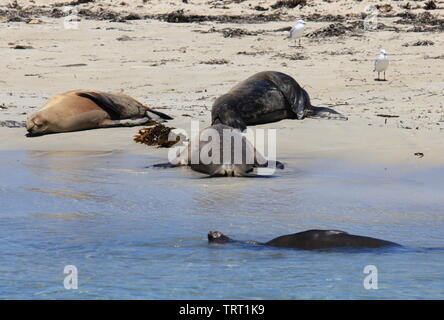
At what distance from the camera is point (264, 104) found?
35.8ft

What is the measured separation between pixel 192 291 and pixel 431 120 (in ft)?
19.9

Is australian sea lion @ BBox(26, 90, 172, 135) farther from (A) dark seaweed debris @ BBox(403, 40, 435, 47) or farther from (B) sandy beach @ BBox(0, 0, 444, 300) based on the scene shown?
(A) dark seaweed debris @ BBox(403, 40, 435, 47)

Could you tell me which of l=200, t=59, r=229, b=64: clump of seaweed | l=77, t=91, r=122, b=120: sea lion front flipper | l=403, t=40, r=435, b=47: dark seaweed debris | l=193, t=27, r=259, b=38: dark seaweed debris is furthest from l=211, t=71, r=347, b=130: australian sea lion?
l=193, t=27, r=259, b=38: dark seaweed debris

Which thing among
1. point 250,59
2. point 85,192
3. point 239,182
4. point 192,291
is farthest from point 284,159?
point 250,59

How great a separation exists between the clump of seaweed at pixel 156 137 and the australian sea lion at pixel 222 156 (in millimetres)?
830

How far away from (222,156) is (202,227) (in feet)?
6.20

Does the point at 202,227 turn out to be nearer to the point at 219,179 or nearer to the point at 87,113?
the point at 219,179

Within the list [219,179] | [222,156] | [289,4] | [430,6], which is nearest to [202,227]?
[219,179]

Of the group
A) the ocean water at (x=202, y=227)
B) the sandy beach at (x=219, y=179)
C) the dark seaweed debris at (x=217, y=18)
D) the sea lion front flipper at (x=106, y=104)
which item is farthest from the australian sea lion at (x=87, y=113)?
the dark seaweed debris at (x=217, y=18)

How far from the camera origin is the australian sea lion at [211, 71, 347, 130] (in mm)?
10516

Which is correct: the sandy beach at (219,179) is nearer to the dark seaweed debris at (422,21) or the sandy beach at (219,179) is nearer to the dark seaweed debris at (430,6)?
the dark seaweed debris at (422,21)

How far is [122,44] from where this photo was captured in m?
17.0

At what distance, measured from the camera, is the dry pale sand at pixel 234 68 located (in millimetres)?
9992

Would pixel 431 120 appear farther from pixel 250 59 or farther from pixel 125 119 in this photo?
pixel 250 59
